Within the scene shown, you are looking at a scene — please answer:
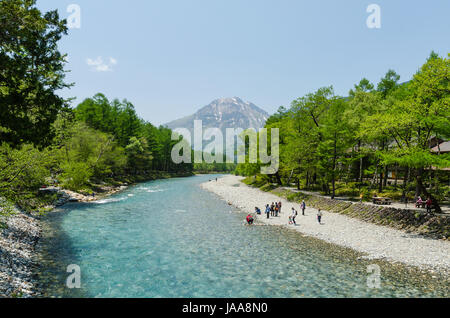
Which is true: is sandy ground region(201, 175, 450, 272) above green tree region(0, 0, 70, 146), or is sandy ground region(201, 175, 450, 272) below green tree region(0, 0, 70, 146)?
below

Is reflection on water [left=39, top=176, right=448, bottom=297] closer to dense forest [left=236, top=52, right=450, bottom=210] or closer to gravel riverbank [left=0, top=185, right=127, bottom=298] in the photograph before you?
gravel riverbank [left=0, top=185, right=127, bottom=298]

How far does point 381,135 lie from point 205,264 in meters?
24.4

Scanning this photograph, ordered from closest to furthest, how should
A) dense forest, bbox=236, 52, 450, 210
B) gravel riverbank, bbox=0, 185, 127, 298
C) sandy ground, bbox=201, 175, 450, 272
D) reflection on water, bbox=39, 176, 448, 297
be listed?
gravel riverbank, bbox=0, 185, 127, 298 → reflection on water, bbox=39, 176, 448, 297 → sandy ground, bbox=201, 175, 450, 272 → dense forest, bbox=236, 52, 450, 210

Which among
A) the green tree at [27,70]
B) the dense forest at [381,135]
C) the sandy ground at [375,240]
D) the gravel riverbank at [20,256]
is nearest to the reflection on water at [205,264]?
the gravel riverbank at [20,256]

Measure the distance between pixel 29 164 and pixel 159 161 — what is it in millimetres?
101229

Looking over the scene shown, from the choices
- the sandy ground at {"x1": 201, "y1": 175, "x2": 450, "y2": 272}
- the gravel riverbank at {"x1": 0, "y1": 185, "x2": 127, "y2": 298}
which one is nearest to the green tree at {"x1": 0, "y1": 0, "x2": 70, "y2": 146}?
the gravel riverbank at {"x1": 0, "y1": 185, "x2": 127, "y2": 298}

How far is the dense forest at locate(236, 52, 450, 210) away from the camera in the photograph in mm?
21672

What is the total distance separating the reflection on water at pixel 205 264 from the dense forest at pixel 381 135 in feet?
39.3

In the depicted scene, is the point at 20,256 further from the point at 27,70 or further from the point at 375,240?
the point at 375,240

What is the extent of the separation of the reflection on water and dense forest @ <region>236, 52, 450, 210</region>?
1197cm

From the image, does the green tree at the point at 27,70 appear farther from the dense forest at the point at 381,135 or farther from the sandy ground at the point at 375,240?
the dense forest at the point at 381,135

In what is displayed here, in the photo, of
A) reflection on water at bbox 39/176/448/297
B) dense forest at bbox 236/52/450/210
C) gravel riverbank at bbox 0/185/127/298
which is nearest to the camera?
gravel riverbank at bbox 0/185/127/298

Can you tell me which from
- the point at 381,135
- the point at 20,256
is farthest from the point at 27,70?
the point at 381,135
